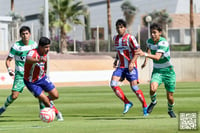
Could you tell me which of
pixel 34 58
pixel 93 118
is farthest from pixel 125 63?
pixel 34 58

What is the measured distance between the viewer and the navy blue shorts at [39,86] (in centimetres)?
1536

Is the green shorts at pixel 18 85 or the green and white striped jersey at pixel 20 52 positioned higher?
the green and white striped jersey at pixel 20 52

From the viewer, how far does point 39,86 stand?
15469 millimetres

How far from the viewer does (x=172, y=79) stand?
55.0 feet

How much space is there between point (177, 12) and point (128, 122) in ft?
223

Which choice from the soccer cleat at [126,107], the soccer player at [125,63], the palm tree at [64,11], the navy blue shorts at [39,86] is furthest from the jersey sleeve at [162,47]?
the palm tree at [64,11]

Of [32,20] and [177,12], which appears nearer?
[177,12]

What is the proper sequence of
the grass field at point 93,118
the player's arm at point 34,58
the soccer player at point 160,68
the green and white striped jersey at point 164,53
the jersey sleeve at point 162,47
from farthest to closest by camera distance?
1. the soccer player at point 160,68
2. the green and white striped jersey at point 164,53
3. the jersey sleeve at point 162,47
4. the player's arm at point 34,58
5. the grass field at point 93,118

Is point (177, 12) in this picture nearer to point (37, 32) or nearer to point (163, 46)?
point (37, 32)

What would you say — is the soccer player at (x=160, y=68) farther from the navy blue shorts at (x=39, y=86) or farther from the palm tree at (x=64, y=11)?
the palm tree at (x=64, y=11)

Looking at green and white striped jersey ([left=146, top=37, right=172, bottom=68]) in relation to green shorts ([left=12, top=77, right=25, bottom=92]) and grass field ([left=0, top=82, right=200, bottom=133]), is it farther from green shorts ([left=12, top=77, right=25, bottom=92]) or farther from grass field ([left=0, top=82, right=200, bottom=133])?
green shorts ([left=12, top=77, right=25, bottom=92])

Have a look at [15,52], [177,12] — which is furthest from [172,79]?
[177,12]

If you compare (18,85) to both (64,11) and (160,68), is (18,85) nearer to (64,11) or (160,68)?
(160,68)

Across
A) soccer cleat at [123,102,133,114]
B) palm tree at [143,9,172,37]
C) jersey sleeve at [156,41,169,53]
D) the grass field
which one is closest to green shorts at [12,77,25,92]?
the grass field
